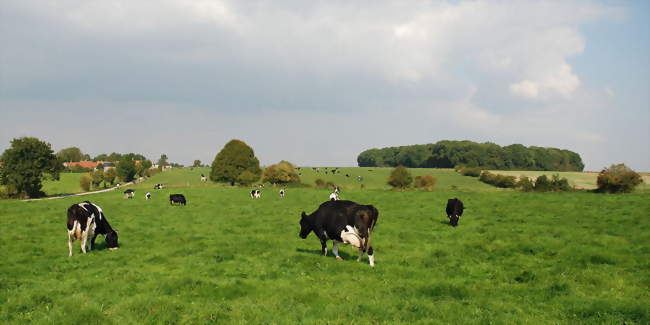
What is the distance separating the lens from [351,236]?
1420 centimetres

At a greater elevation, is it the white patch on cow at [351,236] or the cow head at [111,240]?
the white patch on cow at [351,236]

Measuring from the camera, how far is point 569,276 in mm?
12477

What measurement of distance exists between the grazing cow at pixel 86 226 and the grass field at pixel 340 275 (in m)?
0.67

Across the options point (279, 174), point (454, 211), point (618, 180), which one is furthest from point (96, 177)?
point (618, 180)

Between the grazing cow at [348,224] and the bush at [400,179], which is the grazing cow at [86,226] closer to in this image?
the grazing cow at [348,224]

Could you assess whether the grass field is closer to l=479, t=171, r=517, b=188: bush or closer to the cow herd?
the cow herd

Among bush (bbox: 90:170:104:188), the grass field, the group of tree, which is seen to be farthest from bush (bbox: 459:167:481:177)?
bush (bbox: 90:170:104:188)

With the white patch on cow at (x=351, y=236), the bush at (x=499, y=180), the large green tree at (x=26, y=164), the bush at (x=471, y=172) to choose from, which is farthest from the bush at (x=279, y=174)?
the white patch on cow at (x=351, y=236)

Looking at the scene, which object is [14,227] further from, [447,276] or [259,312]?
[447,276]

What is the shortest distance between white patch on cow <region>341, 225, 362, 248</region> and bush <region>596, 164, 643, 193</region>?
48533 mm

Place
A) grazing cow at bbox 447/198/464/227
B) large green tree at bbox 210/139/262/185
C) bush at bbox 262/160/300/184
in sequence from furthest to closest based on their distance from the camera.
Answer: bush at bbox 262/160/300/184
large green tree at bbox 210/139/262/185
grazing cow at bbox 447/198/464/227

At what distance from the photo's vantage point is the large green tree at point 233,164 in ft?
253

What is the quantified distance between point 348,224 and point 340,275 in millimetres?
2344

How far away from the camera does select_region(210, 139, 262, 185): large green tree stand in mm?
77250
